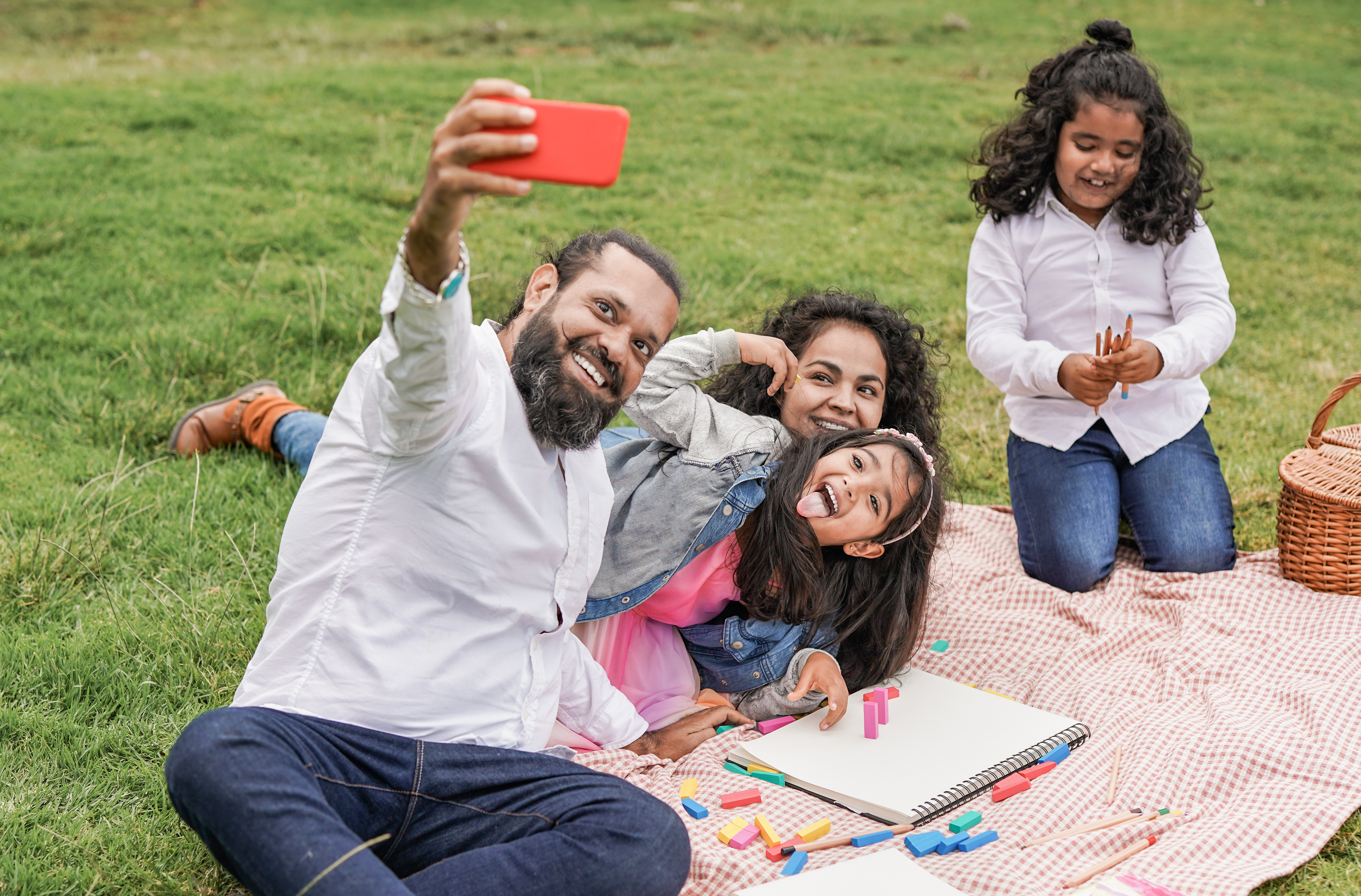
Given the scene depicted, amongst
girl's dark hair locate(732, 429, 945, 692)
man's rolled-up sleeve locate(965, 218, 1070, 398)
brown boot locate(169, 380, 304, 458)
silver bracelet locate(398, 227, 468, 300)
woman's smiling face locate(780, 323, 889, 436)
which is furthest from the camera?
brown boot locate(169, 380, 304, 458)

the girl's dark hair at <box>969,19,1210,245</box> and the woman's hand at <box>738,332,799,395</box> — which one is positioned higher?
the girl's dark hair at <box>969,19,1210,245</box>

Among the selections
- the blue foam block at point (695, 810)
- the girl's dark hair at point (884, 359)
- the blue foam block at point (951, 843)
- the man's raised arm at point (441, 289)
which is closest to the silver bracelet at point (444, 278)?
the man's raised arm at point (441, 289)

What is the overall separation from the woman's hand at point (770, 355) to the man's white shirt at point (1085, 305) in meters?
1.11

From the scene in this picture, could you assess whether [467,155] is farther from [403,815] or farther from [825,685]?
[825,685]

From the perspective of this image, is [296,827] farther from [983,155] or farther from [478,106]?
[983,155]

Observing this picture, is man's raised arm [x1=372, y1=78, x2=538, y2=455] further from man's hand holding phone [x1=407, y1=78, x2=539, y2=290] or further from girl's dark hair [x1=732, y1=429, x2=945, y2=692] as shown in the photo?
girl's dark hair [x1=732, y1=429, x2=945, y2=692]

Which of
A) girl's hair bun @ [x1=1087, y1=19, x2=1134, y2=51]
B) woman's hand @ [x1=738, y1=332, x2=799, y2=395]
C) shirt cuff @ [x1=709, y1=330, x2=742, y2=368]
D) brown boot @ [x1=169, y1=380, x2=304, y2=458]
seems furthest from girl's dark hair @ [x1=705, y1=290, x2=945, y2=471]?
brown boot @ [x1=169, y1=380, x2=304, y2=458]

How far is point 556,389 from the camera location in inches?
94.9

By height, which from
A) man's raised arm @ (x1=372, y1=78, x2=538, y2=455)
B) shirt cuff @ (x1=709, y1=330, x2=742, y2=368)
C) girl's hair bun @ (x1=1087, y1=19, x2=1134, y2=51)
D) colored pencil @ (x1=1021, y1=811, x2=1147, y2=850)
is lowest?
colored pencil @ (x1=1021, y1=811, x2=1147, y2=850)

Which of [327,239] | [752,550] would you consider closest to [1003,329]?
[752,550]

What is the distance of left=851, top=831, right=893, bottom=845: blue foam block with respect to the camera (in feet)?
8.76

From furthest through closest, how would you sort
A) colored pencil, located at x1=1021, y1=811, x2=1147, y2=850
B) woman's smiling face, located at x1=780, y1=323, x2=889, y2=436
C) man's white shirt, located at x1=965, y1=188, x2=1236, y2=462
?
man's white shirt, located at x1=965, y1=188, x2=1236, y2=462 < woman's smiling face, located at x1=780, y1=323, x2=889, y2=436 < colored pencil, located at x1=1021, y1=811, x2=1147, y2=850

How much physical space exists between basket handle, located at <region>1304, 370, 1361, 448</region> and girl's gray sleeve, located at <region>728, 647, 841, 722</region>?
77.6 inches

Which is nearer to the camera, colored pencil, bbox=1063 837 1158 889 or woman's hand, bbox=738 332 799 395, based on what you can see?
colored pencil, bbox=1063 837 1158 889
